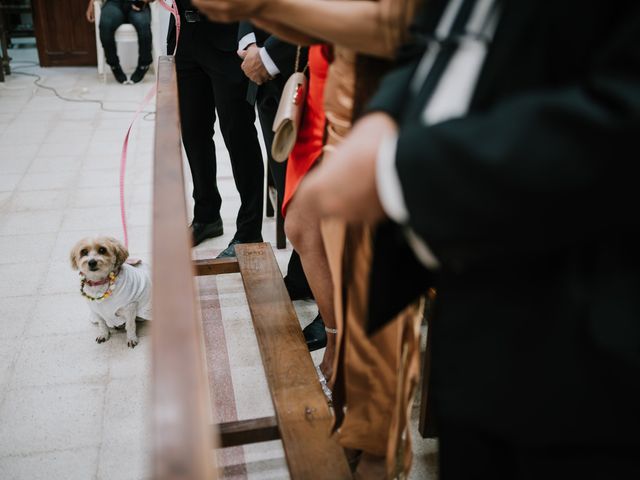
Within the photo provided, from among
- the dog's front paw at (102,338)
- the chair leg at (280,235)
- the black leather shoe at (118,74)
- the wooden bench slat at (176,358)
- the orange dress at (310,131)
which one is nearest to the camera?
the wooden bench slat at (176,358)

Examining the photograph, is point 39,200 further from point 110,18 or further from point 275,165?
point 110,18

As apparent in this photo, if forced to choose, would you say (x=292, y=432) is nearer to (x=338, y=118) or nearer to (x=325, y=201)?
(x=338, y=118)

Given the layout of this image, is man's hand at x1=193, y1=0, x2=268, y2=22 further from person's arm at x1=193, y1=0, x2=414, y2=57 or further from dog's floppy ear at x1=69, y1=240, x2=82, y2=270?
dog's floppy ear at x1=69, y1=240, x2=82, y2=270

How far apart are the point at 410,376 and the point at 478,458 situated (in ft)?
1.02

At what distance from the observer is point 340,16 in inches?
37.1

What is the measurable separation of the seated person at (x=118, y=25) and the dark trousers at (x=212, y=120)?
4016 mm

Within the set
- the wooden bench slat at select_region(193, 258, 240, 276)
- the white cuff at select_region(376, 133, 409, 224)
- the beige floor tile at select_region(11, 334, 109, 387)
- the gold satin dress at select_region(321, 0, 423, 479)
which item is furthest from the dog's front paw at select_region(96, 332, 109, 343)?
the white cuff at select_region(376, 133, 409, 224)

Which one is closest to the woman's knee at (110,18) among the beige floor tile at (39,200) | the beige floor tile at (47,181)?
the beige floor tile at (47,181)

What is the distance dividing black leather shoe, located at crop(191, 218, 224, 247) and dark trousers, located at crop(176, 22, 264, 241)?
0.09 meters

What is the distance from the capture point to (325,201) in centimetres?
72

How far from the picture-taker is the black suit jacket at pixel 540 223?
1.82ft

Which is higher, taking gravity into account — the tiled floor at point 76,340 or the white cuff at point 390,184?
the white cuff at point 390,184

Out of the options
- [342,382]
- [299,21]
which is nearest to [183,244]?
[299,21]

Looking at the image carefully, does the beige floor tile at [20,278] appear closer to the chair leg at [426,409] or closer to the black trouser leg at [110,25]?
the chair leg at [426,409]
